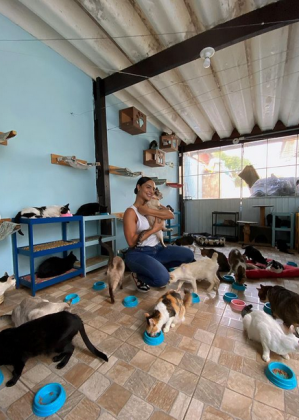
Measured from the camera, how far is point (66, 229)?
8.05 feet

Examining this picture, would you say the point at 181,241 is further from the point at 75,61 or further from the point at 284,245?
the point at 75,61

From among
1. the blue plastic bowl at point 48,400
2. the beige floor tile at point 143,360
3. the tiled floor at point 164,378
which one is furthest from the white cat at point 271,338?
the blue plastic bowl at point 48,400

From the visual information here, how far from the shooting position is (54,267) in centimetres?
203

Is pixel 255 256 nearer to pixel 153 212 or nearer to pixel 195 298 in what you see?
pixel 195 298

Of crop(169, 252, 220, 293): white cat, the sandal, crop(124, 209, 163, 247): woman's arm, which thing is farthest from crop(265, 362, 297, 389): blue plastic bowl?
crop(124, 209, 163, 247): woman's arm

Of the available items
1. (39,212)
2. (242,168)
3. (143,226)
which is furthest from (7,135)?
(242,168)

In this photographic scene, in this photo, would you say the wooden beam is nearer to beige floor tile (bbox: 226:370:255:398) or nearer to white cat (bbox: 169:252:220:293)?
white cat (bbox: 169:252:220:293)

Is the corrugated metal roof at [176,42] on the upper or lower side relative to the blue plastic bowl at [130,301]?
upper

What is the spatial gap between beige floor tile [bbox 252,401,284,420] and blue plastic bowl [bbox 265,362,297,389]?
5.1 inches

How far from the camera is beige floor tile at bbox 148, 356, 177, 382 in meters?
0.88

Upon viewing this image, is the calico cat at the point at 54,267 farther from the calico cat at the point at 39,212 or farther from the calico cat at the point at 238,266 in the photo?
the calico cat at the point at 238,266

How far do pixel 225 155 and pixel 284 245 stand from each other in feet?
9.42

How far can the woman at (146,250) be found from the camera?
5.35 ft

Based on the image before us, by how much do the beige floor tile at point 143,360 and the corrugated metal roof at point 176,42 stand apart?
286 centimetres
